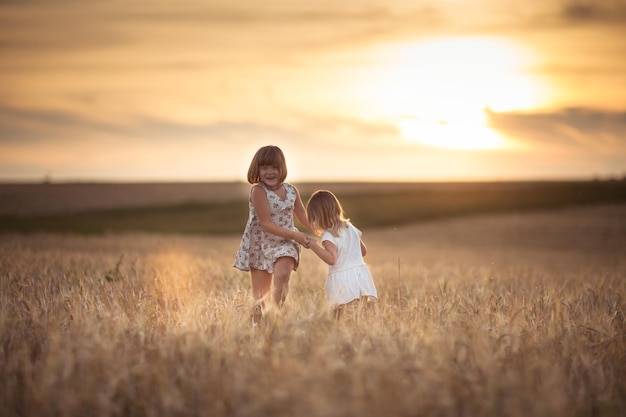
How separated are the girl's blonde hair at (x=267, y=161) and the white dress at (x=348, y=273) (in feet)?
2.57

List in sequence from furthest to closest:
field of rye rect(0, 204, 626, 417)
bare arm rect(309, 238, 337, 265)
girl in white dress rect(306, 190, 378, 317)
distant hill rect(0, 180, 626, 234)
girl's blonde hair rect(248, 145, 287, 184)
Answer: distant hill rect(0, 180, 626, 234) < girl's blonde hair rect(248, 145, 287, 184) < girl in white dress rect(306, 190, 378, 317) < bare arm rect(309, 238, 337, 265) < field of rye rect(0, 204, 626, 417)

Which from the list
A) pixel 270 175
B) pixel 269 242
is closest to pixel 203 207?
pixel 269 242

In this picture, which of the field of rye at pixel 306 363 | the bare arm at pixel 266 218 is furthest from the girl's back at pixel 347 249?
the field of rye at pixel 306 363

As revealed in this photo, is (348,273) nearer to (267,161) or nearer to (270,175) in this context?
(270,175)

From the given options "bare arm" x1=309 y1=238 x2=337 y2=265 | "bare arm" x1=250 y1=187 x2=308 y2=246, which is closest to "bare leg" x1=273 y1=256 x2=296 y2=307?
"bare arm" x1=250 y1=187 x2=308 y2=246

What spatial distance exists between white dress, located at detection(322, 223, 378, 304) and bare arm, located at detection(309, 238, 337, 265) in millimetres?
63

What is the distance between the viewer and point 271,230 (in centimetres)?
607

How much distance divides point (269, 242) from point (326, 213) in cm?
72

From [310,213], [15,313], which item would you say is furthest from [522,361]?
[15,313]

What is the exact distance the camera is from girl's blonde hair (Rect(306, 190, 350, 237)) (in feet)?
19.8

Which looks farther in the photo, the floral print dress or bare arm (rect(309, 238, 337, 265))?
the floral print dress

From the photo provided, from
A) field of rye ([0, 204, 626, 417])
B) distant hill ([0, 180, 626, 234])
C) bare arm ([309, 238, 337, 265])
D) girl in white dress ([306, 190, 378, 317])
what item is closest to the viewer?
field of rye ([0, 204, 626, 417])

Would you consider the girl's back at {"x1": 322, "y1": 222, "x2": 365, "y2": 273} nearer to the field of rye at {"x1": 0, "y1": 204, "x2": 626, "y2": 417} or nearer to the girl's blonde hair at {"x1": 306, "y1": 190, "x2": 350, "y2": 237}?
the girl's blonde hair at {"x1": 306, "y1": 190, "x2": 350, "y2": 237}

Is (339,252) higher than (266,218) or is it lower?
lower
